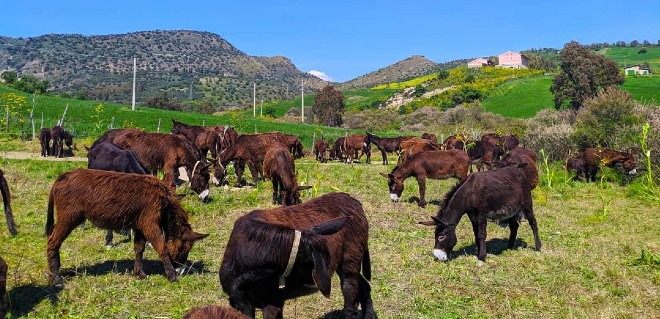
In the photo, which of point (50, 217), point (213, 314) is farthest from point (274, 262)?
point (50, 217)

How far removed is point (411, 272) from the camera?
26.7ft

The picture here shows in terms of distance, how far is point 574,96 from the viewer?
5184cm

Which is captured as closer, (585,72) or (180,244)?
(180,244)

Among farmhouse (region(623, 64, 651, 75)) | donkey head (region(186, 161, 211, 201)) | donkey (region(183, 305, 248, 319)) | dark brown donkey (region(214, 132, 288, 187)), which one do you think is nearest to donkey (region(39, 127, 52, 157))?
dark brown donkey (region(214, 132, 288, 187))

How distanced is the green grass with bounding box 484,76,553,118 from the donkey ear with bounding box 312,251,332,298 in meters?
63.9

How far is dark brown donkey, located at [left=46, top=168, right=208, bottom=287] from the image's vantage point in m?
6.98

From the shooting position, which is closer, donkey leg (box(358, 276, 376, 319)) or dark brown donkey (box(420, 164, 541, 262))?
donkey leg (box(358, 276, 376, 319))

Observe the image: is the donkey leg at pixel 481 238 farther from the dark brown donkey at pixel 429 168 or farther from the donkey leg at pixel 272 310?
the donkey leg at pixel 272 310

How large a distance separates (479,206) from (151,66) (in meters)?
148

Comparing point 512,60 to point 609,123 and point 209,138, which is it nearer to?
point 609,123

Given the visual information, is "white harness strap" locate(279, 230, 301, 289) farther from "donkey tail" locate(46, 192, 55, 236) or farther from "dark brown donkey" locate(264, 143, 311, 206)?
"dark brown donkey" locate(264, 143, 311, 206)

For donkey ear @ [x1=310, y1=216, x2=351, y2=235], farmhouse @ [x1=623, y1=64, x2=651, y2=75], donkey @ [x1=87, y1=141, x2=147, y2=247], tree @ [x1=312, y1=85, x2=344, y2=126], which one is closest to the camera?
donkey ear @ [x1=310, y1=216, x2=351, y2=235]

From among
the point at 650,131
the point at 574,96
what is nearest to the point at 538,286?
the point at 650,131

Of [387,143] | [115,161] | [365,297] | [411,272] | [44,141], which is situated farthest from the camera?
[387,143]
